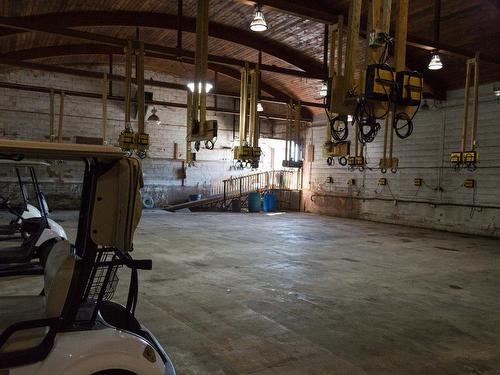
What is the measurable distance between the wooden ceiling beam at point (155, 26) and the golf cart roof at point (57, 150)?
24.0 feet

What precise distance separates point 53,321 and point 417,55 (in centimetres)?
1212

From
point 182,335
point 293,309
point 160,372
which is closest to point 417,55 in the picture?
point 293,309

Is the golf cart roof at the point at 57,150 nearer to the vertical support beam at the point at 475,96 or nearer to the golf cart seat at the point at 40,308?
the golf cart seat at the point at 40,308

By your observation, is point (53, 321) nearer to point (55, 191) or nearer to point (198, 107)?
point (198, 107)

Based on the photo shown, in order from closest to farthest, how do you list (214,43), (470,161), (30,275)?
(30,275) → (470,161) → (214,43)

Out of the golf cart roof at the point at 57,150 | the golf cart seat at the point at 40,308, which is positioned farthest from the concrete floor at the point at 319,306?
the golf cart roof at the point at 57,150

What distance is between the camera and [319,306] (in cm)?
477

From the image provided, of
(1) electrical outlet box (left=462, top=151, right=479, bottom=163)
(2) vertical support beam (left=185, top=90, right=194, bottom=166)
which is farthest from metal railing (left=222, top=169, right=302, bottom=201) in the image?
(1) electrical outlet box (left=462, top=151, right=479, bottom=163)

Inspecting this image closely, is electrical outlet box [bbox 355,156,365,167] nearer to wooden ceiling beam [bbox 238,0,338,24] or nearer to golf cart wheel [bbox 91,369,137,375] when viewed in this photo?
wooden ceiling beam [bbox 238,0,338,24]

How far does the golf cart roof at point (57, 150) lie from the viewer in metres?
1.99

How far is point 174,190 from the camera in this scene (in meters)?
18.7

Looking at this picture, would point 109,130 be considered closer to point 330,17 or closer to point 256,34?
point 256,34

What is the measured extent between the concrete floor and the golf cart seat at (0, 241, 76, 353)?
1.22m

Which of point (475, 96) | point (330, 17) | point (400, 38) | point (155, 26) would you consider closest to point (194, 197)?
point (155, 26)
